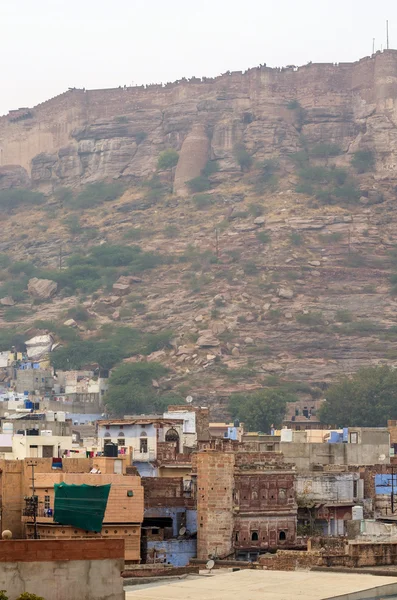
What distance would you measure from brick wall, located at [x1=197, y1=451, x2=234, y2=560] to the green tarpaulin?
18.8ft

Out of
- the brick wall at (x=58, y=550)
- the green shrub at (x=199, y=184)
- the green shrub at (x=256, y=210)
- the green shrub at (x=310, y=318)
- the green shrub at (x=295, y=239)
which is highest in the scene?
the green shrub at (x=199, y=184)

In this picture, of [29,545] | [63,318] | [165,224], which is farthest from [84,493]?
[165,224]

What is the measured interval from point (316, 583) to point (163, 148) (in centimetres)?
10161

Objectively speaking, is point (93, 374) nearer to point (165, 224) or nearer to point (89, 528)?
point (165, 224)

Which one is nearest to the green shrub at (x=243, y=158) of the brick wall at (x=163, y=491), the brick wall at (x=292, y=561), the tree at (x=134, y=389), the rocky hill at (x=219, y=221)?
the rocky hill at (x=219, y=221)

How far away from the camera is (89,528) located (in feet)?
93.7

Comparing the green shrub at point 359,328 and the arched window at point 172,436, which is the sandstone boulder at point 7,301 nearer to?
the green shrub at point 359,328

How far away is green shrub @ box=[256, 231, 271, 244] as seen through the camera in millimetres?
110062

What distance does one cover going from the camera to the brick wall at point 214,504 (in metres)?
35.6

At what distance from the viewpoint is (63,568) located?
21.5m

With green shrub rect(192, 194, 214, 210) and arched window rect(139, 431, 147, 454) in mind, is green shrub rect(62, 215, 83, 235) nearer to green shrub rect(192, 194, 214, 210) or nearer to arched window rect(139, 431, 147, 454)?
green shrub rect(192, 194, 214, 210)

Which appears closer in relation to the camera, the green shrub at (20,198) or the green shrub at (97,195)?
the green shrub at (97,195)

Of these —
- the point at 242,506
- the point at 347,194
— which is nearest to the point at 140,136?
the point at 347,194

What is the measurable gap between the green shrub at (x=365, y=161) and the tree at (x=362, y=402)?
32.3m
